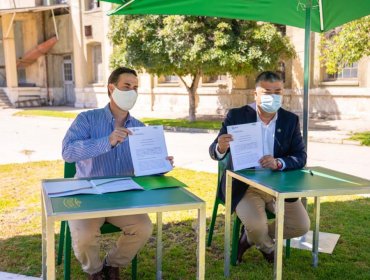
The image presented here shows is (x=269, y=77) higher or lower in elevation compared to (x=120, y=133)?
higher

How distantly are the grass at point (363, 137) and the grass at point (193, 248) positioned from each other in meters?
5.75

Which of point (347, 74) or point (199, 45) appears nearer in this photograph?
point (199, 45)

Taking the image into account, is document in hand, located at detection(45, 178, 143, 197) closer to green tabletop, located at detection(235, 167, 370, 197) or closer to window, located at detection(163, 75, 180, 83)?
green tabletop, located at detection(235, 167, 370, 197)

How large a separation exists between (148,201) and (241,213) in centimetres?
128

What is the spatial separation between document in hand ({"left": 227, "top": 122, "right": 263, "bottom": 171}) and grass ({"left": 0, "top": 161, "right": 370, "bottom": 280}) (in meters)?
1.00

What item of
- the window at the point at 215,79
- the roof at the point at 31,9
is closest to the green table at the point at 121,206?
the window at the point at 215,79

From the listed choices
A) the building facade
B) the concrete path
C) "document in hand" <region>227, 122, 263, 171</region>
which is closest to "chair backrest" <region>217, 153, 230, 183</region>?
"document in hand" <region>227, 122, 263, 171</region>

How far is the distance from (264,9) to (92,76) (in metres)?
22.0

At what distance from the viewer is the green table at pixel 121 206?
233 cm

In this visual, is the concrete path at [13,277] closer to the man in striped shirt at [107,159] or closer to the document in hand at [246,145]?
the man in striped shirt at [107,159]

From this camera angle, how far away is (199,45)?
44.7 feet

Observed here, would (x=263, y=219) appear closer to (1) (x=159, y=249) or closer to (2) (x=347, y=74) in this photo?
(1) (x=159, y=249)

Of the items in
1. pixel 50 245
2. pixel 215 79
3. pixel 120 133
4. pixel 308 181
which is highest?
pixel 215 79

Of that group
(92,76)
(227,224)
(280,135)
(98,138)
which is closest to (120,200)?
(98,138)
